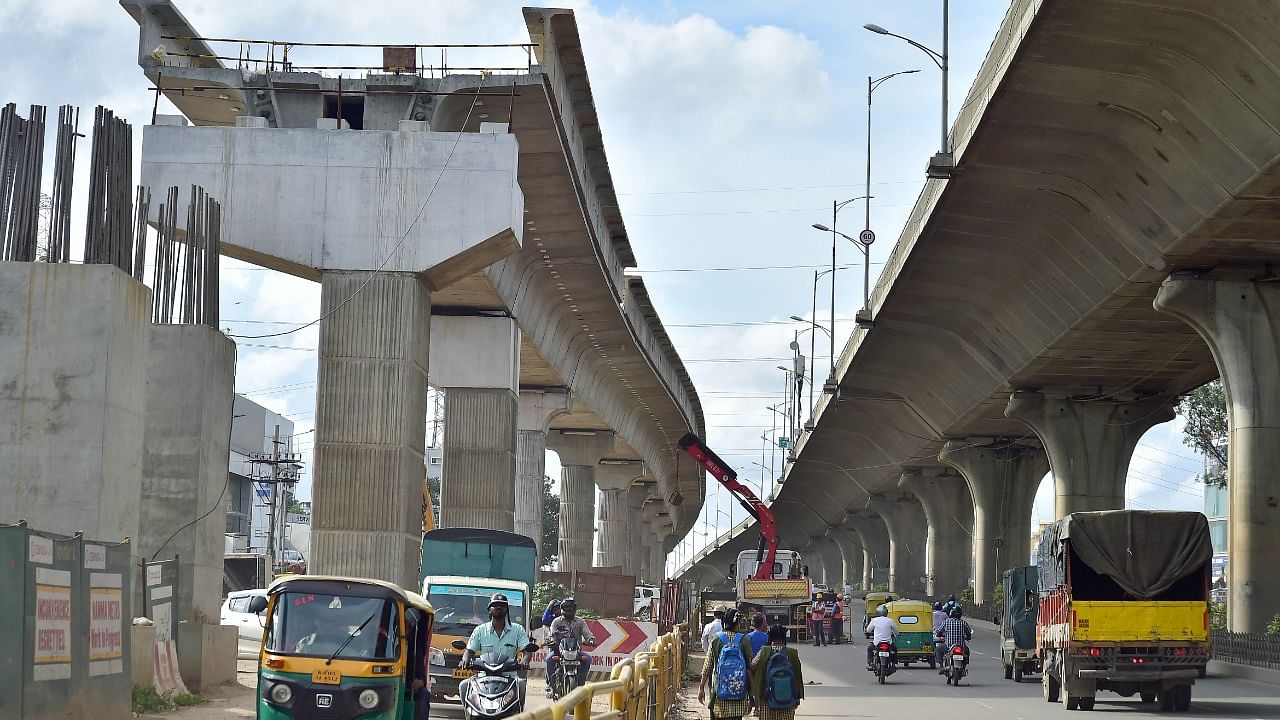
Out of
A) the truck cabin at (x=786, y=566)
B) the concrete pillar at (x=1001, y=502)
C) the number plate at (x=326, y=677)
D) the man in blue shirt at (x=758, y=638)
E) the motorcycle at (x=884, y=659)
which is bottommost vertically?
the motorcycle at (x=884, y=659)

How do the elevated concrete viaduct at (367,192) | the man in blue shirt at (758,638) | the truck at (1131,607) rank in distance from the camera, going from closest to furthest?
the man in blue shirt at (758,638), the truck at (1131,607), the elevated concrete viaduct at (367,192)

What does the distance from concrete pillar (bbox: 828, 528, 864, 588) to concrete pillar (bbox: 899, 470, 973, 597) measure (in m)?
55.8

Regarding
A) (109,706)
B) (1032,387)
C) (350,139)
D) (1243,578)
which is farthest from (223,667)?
(1032,387)

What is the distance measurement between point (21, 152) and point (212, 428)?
592 centimetres

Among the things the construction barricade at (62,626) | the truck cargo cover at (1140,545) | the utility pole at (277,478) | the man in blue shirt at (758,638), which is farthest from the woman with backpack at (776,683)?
the utility pole at (277,478)

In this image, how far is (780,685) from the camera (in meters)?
16.3

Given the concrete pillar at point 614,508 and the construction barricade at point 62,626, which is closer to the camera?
the construction barricade at point 62,626

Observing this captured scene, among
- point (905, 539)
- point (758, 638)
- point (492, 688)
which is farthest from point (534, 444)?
point (905, 539)

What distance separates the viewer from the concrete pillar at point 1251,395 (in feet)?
110

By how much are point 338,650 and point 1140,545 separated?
14352mm

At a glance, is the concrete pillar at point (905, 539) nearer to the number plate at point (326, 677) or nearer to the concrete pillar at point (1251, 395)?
the concrete pillar at point (1251, 395)

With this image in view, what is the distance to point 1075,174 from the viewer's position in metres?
31.0

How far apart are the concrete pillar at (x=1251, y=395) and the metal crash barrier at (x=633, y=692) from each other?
15.4 metres

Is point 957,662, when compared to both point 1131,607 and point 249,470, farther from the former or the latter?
point 249,470
